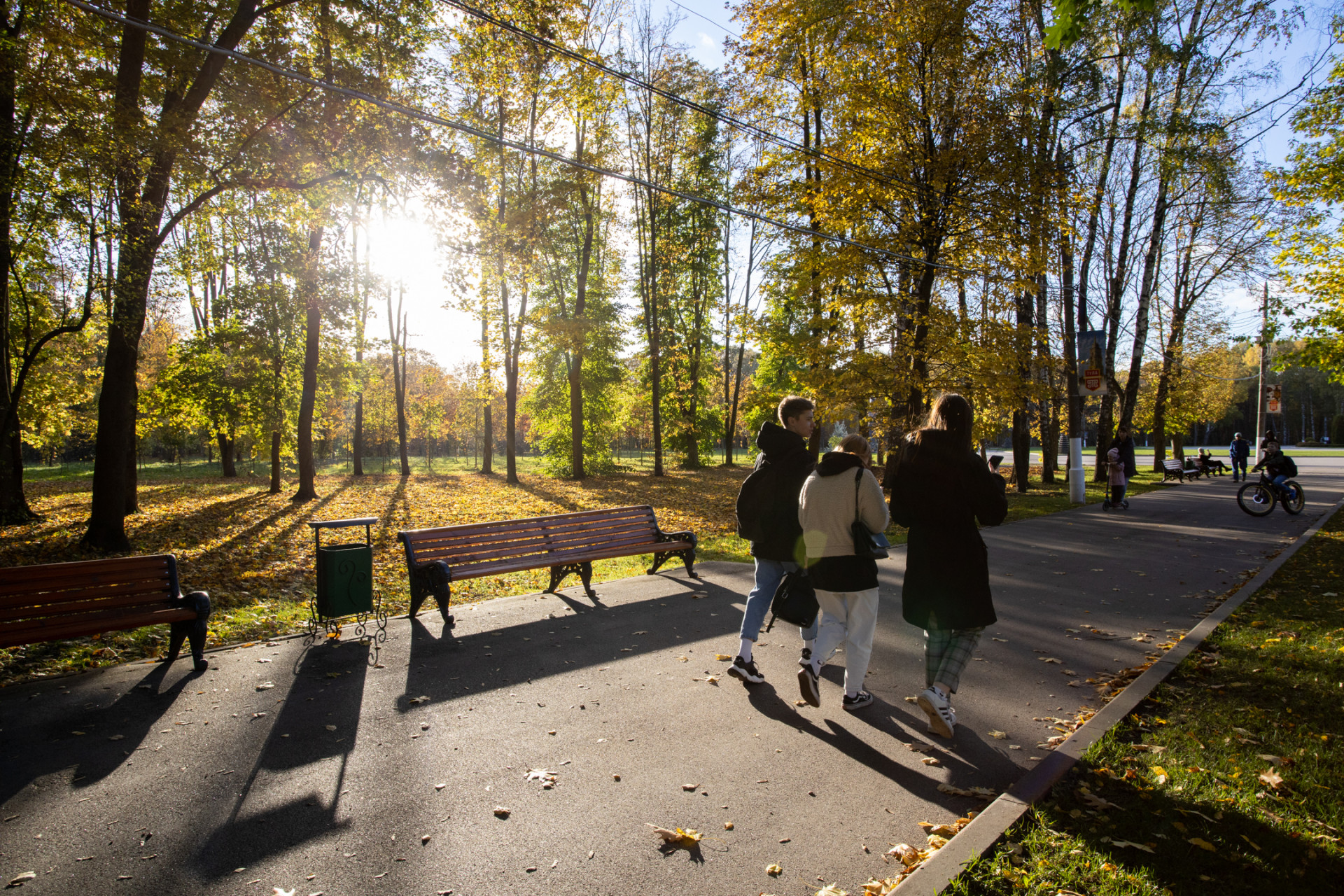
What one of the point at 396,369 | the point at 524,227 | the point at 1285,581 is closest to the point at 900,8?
the point at 524,227

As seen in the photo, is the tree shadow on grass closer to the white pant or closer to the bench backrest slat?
the white pant

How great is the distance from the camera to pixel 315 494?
19.9 m

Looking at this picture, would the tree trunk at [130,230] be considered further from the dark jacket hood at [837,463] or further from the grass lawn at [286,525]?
the dark jacket hood at [837,463]

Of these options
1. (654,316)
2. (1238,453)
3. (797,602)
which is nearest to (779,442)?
(797,602)

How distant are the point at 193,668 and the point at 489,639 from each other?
A: 2271mm

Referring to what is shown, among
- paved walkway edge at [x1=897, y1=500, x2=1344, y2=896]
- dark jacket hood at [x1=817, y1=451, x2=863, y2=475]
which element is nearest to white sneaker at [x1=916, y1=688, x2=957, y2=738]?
paved walkway edge at [x1=897, y1=500, x2=1344, y2=896]

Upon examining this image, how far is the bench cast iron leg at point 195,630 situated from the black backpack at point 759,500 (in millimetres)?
4175

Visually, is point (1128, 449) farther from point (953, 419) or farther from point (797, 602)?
point (953, 419)

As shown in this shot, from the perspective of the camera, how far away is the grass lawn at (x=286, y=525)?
21.9ft

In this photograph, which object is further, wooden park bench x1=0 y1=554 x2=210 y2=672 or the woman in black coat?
wooden park bench x1=0 y1=554 x2=210 y2=672

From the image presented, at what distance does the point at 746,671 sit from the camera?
199 inches

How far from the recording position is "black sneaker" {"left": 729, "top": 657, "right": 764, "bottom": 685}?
502 cm

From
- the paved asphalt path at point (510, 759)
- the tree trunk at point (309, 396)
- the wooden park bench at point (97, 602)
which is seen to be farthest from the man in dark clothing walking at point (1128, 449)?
the tree trunk at point (309, 396)

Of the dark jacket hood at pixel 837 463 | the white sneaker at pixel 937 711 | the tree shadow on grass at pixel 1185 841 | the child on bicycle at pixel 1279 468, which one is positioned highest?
the dark jacket hood at pixel 837 463
